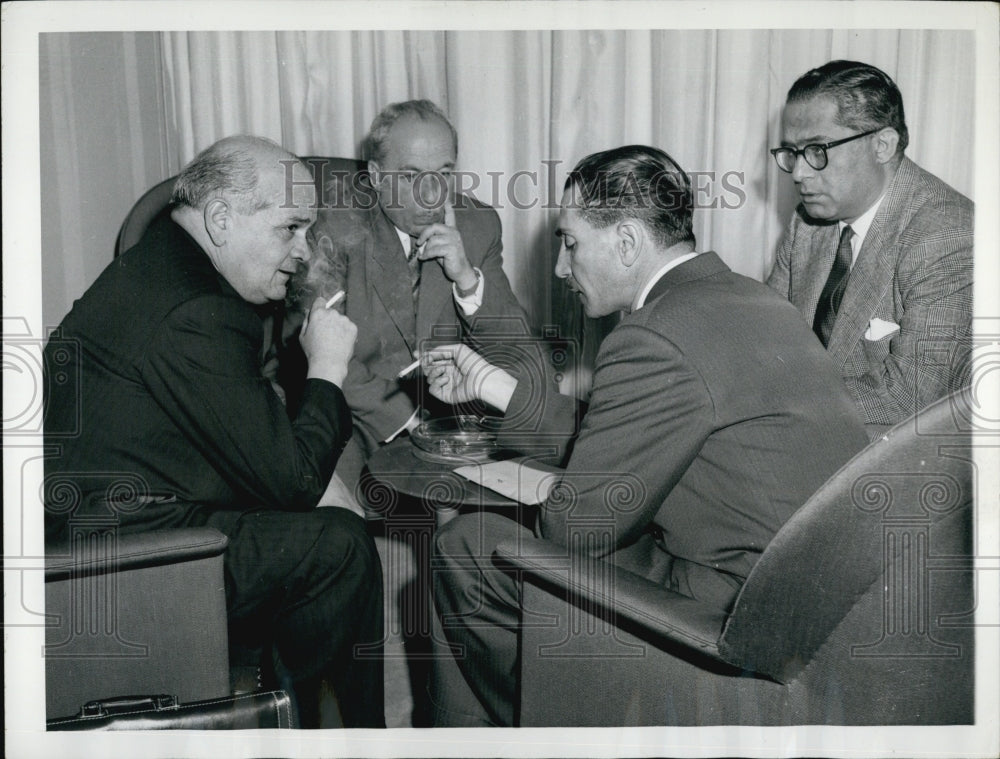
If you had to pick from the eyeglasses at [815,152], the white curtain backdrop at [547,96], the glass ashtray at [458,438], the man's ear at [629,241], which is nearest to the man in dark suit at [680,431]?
the man's ear at [629,241]

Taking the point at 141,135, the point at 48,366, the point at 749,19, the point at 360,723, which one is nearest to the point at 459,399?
the point at 360,723

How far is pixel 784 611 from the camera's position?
1314mm

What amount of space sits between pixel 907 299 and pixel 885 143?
1.34ft

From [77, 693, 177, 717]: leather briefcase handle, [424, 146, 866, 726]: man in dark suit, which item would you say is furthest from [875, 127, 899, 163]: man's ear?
[77, 693, 177, 717]: leather briefcase handle

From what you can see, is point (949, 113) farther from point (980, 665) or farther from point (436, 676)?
point (436, 676)

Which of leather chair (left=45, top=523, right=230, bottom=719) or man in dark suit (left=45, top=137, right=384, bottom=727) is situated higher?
man in dark suit (left=45, top=137, right=384, bottom=727)

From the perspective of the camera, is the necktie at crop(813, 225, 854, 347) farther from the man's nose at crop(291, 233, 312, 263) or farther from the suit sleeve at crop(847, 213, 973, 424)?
the man's nose at crop(291, 233, 312, 263)

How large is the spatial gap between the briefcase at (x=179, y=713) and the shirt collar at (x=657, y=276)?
0.96m

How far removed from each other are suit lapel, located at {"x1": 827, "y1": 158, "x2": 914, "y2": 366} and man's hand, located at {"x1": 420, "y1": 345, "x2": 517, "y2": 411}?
918 mm

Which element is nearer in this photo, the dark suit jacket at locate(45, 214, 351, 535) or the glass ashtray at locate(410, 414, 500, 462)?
the dark suit jacket at locate(45, 214, 351, 535)

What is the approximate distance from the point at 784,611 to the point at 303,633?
908 millimetres

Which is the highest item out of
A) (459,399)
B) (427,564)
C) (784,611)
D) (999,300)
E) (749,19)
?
(749,19)

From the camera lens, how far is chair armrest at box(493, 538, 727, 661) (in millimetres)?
1299

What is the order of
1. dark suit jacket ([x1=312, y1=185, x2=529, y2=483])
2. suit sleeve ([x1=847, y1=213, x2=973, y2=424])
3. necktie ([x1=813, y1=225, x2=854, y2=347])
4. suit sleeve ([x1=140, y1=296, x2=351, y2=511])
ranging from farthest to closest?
dark suit jacket ([x1=312, y1=185, x2=529, y2=483]) → necktie ([x1=813, y1=225, x2=854, y2=347]) → suit sleeve ([x1=847, y1=213, x2=973, y2=424]) → suit sleeve ([x1=140, y1=296, x2=351, y2=511])
